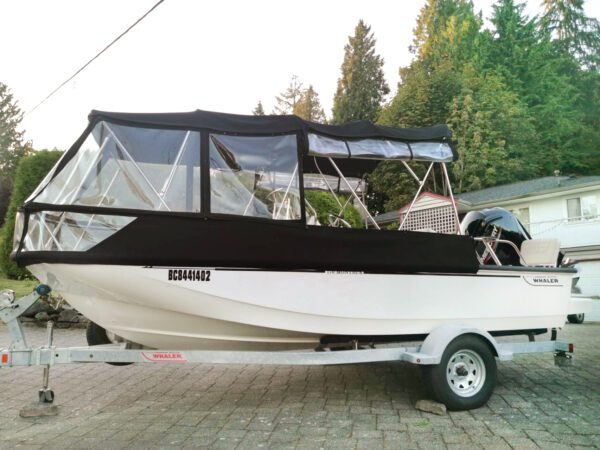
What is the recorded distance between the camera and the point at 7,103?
166ft

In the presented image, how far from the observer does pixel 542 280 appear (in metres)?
5.83

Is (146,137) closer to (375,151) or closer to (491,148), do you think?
(375,151)

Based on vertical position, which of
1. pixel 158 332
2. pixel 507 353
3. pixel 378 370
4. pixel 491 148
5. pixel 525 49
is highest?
pixel 525 49

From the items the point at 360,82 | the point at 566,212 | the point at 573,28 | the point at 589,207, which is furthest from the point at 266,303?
the point at 573,28

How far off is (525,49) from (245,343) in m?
42.1

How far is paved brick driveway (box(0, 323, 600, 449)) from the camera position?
412cm

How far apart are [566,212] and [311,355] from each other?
71.0ft

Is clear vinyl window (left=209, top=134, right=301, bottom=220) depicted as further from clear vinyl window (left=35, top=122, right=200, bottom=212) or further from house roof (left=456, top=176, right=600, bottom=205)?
house roof (left=456, top=176, right=600, bottom=205)

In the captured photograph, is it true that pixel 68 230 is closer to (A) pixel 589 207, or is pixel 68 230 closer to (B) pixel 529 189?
(A) pixel 589 207

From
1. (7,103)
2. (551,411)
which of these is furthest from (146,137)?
(7,103)

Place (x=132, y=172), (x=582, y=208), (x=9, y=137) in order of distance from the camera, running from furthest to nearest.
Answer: (x=9, y=137) < (x=582, y=208) < (x=132, y=172)

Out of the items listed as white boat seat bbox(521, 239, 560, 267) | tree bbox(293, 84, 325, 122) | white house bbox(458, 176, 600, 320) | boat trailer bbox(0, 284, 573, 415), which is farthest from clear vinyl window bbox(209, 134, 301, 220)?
tree bbox(293, 84, 325, 122)

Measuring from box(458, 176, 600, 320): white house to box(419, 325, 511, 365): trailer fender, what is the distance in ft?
53.6

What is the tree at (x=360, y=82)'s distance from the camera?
47531 mm
